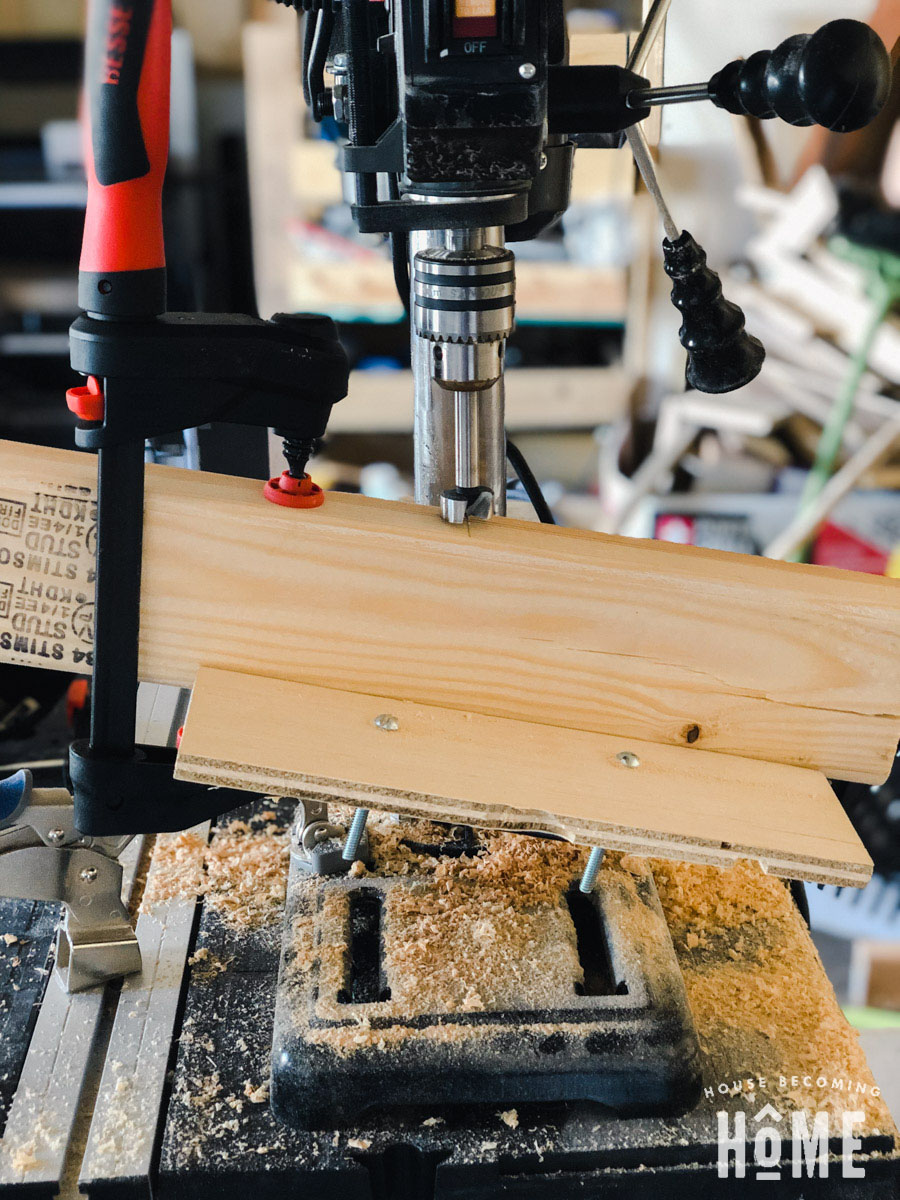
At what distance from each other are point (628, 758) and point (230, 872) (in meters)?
0.41

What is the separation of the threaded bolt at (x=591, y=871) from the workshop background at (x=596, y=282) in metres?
1.64

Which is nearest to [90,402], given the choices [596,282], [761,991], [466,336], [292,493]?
[292,493]

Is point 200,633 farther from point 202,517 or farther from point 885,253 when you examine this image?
point 885,253

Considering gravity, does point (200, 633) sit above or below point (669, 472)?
above

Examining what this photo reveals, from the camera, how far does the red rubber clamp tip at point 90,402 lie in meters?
0.68

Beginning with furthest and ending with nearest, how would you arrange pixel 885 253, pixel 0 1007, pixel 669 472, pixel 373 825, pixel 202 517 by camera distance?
pixel 669 472
pixel 885 253
pixel 373 825
pixel 0 1007
pixel 202 517

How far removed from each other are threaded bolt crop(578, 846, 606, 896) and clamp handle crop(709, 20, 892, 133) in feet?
1.76

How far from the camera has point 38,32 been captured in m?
2.80

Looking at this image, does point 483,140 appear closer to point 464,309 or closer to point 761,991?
point 464,309

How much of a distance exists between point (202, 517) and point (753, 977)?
566mm

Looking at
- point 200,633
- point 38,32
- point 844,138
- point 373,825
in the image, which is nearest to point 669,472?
point 844,138

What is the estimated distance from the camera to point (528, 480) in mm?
973

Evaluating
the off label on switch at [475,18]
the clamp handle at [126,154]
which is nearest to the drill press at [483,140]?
the off label on switch at [475,18]

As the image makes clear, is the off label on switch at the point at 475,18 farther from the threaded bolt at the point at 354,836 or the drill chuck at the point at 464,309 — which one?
the threaded bolt at the point at 354,836
